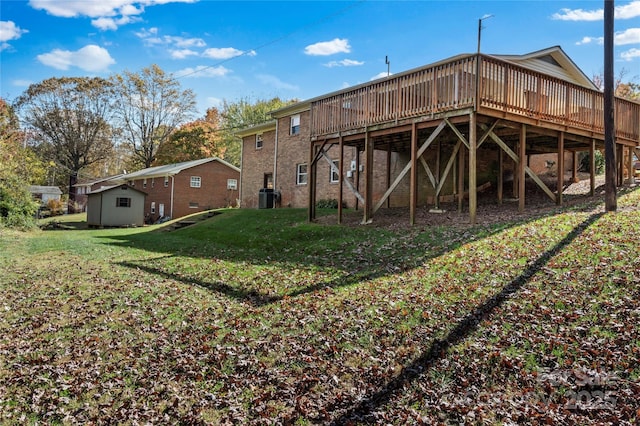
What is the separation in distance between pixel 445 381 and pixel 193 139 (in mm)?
45735

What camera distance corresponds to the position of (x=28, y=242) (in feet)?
58.0

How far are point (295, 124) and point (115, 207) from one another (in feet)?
52.2

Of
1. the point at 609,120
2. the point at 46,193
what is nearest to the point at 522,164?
the point at 609,120

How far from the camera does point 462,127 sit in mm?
12820

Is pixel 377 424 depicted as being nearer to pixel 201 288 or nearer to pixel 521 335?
pixel 521 335

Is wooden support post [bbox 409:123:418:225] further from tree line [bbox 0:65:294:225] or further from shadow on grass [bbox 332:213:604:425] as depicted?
tree line [bbox 0:65:294:225]

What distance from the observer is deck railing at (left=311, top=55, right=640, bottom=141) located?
35.6 ft

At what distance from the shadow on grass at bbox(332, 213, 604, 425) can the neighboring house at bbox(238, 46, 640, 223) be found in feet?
14.0

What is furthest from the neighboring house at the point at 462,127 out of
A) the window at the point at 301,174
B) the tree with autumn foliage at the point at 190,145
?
the tree with autumn foliage at the point at 190,145

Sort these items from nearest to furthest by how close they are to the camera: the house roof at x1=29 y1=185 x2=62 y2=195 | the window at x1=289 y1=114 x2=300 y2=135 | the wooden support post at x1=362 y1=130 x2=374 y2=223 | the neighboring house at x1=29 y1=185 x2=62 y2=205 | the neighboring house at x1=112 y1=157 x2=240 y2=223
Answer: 1. the wooden support post at x1=362 y1=130 x2=374 y2=223
2. the window at x1=289 y1=114 x2=300 y2=135
3. the neighboring house at x1=112 y1=157 x2=240 y2=223
4. the house roof at x1=29 y1=185 x2=62 y2=195
5. the neighboring house at x1=29 y1=185 x2=62 y2=205

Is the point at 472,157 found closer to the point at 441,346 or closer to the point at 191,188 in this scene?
the point at 441,346

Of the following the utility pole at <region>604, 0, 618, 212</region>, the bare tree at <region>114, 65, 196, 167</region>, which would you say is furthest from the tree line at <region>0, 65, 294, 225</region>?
the utility pole at <region>604, 0, 618, 212</region>

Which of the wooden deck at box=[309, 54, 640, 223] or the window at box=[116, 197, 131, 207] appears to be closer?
the wooden deck at box=[309, 54, 640, 223]

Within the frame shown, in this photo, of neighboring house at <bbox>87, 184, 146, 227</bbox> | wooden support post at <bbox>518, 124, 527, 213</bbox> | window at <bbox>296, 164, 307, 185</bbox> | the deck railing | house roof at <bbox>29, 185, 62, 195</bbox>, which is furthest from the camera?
house roof at <bbox>29, 185, 62, 195</bbox>
